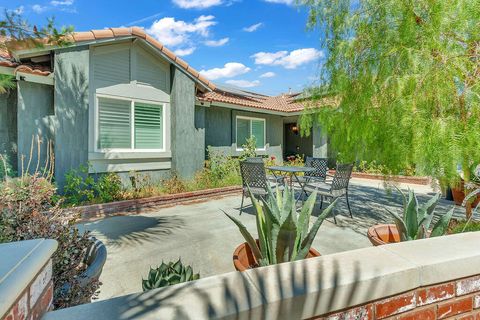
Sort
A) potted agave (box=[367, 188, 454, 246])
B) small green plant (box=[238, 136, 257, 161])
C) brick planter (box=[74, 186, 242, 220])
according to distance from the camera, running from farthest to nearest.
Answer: small green plant (box=[238, 136, 257, 161]) → brick planter (box=[74, 186, 242, 220]) → potted agave (box=[367, 188, 454, 246])

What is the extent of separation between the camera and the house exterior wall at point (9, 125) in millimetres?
6609

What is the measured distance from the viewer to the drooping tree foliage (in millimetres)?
2748

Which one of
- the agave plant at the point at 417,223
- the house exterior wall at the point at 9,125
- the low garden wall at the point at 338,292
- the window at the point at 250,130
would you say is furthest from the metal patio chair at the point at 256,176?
the window at the point at 250,130

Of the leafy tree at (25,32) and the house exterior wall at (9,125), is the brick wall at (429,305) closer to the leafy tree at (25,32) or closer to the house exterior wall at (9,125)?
the leafy tree at (25,32)

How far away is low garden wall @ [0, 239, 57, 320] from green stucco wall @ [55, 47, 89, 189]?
6435 mm

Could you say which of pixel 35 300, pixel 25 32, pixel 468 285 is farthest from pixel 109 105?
pixel 468 285

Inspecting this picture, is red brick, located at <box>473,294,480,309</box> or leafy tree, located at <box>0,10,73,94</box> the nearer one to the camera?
red brick, located at <box>473,294,480,309</box>

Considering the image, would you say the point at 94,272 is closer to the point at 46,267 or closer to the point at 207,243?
the point at 46,267

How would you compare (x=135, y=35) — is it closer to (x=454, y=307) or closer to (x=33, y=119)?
(x=33, y=119)

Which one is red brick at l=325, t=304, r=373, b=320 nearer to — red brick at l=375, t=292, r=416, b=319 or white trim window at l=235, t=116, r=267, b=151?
red brick at l=375, t=292, r=416, b=319

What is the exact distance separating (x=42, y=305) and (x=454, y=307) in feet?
7.83

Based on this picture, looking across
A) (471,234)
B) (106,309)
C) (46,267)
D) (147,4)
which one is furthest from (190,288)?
(147,4)

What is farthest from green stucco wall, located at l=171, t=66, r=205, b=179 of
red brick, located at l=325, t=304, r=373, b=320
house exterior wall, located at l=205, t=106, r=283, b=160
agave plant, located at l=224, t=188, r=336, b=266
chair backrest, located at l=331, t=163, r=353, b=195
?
red brick, located at l=325, t=304, r=373, b=320

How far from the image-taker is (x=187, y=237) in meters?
5.03
